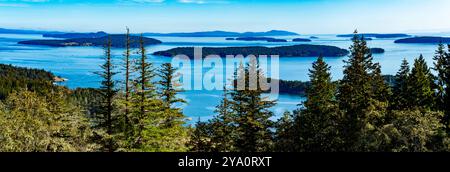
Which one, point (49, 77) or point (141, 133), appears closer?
point (141, 133)

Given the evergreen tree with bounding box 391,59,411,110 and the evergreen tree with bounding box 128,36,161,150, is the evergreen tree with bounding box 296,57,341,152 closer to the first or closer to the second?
the evergreen tree with bounding box 391,59,411,110

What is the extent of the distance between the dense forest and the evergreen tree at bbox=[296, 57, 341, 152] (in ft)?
0.25

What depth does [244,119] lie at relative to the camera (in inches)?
1444

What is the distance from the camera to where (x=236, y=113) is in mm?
37938

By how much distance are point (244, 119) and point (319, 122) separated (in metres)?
5.81

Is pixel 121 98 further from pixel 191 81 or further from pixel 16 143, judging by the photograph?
pixel 191 81

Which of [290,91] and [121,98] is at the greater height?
[121,98]

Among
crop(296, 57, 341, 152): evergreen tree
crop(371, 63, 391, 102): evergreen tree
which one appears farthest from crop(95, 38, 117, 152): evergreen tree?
crop(371, 63, 391, 102): evergreen tree

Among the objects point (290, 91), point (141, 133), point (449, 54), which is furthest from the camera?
point (290, 91)

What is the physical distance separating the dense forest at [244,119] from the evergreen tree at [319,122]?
77 mm

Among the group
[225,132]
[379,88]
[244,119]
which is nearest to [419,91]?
[379,88]

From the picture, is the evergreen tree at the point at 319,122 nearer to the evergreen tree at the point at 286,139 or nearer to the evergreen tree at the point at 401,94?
the evergreen tree at the point at 286,139
